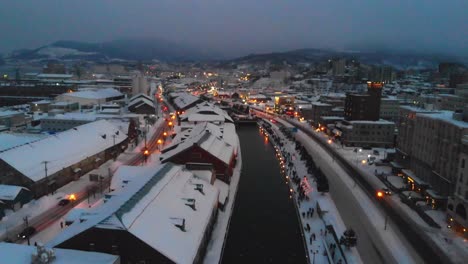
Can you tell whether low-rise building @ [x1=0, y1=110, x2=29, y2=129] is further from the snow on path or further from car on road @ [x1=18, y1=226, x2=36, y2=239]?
the snow on path

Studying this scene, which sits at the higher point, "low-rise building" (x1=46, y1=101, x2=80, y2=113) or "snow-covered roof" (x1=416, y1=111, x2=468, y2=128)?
"snow-covered roof" (x1=416, y1=111, x2=468, y2=128)

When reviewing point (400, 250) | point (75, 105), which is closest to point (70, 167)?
point (400, 250)

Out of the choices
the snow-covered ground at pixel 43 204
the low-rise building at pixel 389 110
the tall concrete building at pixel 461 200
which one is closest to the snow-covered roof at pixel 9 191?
the snow-covered ground at pixel 43 204

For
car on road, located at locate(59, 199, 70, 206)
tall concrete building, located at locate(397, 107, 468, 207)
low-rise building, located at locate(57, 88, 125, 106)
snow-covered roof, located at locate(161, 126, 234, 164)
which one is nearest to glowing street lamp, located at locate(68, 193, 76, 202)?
car on road, located at locate(59, 199, 70, 206)

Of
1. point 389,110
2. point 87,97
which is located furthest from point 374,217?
point 87,97

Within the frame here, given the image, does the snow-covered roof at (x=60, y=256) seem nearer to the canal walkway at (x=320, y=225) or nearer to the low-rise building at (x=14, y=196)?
the low-rise building at (x=14, y=196)

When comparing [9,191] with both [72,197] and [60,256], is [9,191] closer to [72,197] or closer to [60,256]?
[72,197]
